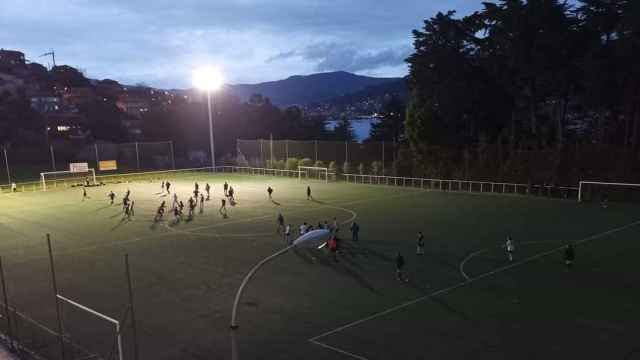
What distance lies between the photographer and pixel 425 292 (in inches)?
841

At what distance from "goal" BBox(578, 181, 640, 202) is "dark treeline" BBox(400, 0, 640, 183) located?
52.8 inches

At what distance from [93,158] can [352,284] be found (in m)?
75.6

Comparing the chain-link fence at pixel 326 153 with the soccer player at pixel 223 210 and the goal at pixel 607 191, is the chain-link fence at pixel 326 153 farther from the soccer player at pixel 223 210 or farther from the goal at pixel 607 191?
the soccer player at pixel 223 210

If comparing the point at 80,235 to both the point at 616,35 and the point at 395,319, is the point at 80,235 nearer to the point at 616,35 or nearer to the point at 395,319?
the point at 395,319

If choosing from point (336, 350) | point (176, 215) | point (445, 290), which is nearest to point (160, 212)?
point (176, 215)

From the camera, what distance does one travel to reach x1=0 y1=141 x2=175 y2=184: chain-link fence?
79.8 m

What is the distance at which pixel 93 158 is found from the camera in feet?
287

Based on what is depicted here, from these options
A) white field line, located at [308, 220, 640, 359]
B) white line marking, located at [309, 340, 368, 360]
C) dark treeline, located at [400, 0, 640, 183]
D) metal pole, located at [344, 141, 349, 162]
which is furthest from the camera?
metal pole, located at [344, 141, 349, 162]

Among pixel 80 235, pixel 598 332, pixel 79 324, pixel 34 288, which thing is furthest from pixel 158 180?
pixel 598 332

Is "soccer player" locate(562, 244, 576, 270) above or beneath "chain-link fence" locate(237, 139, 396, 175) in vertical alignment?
beneath

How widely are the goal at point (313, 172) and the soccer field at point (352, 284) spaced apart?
→ 74.1ft

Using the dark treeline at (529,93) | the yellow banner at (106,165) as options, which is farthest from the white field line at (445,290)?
the yellow banner at (106,165)

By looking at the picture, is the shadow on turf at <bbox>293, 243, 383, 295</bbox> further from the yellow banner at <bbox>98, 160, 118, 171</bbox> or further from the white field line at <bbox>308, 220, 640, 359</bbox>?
the yellow banner at <bbox>98, 160, 118, 171</bbox>

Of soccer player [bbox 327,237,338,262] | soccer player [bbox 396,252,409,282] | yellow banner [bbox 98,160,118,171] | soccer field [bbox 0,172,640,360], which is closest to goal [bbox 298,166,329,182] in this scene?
soccer field [bbox 0,172,640,360]
